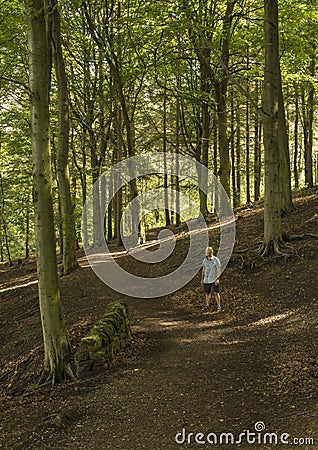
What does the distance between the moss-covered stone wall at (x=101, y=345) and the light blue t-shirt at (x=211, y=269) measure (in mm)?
3012

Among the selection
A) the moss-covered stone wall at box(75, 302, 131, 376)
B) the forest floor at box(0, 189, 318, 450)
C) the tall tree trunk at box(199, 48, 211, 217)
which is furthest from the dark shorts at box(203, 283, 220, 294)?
the tall tree trunk at box(199, 48, 211, 217)

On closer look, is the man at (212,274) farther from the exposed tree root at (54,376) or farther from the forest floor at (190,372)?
the exposed tree root at (54,376)

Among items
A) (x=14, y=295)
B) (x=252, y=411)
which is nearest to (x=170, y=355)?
(x=252, y=411)

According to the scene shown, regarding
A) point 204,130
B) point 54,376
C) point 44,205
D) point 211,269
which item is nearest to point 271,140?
point 211,269

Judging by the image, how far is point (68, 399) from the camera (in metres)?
7.45

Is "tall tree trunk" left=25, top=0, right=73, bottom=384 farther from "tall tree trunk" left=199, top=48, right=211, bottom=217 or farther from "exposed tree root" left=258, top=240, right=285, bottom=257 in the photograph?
"tall tree trunk" left=199, top=48, right=211, bottom=217

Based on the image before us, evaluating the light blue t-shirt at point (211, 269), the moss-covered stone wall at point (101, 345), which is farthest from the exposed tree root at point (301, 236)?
the moss-covered stone wall at point (101, 345)

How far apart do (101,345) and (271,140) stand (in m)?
7.69

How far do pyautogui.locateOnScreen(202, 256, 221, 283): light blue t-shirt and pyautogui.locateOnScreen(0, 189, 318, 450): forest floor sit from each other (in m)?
0.88

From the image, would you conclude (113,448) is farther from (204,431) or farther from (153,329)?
(153,329)

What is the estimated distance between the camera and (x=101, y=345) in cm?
872

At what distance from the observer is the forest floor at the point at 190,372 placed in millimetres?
5711

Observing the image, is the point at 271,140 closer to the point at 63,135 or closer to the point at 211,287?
the point at 211,287

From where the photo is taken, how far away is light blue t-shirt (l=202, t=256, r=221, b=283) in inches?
474
